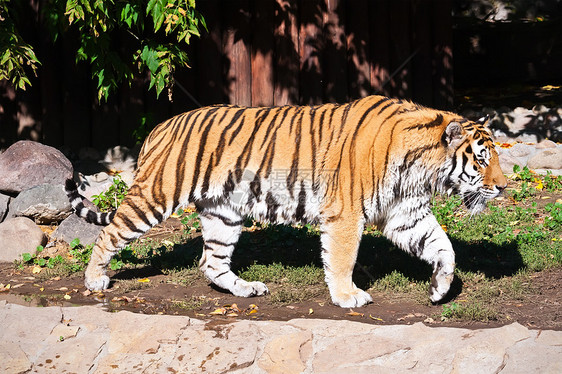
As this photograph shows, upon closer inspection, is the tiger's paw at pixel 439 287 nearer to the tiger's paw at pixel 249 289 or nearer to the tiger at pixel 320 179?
the tiger at pixel 320 179

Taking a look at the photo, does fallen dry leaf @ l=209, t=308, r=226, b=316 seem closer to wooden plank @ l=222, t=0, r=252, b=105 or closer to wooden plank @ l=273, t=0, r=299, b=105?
wooden plank @ l=222, t=0, r=252, b=105

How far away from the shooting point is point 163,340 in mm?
4617

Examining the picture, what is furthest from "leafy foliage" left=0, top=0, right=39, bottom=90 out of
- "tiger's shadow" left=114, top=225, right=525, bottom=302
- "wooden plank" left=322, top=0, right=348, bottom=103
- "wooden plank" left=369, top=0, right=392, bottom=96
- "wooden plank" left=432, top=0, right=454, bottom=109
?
"wooden plank" left=432, top=0, right=454, bottom=109

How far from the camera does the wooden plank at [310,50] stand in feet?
31.7

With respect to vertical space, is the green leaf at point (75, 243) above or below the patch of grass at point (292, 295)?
above

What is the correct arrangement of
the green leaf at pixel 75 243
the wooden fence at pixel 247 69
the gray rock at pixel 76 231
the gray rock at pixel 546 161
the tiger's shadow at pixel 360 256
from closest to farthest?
the tiger's shadow at pixel 360 256
the green leaf at pixel 75 243
the gray rock at pixel 76 231
the wooden fence at pixel 247 69
the gray rock at pixel 546 161

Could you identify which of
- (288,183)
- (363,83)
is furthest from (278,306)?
(363,83)

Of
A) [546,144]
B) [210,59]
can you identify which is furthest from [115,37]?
[546,144]

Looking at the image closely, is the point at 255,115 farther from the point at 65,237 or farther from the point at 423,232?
the point at 65,237

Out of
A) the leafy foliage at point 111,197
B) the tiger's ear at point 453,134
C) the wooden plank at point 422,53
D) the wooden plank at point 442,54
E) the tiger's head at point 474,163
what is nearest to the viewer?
the tiger's ear at point 453,134

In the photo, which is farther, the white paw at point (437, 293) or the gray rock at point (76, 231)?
the gray rock at point (76, 231)

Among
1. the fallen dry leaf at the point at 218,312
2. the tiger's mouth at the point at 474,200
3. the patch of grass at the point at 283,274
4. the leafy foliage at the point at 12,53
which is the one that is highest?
the leafy foliage at the point at 12,53

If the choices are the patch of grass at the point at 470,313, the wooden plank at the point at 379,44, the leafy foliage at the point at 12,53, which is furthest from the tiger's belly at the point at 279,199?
the wooden plank at the point at 379,44

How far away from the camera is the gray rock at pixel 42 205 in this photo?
7531mm
